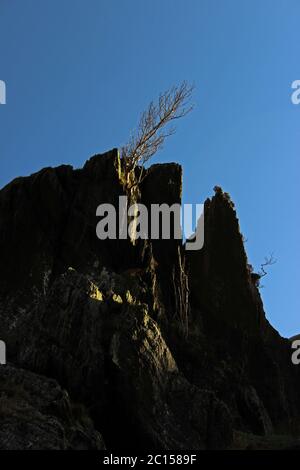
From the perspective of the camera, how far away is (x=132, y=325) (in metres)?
25.4

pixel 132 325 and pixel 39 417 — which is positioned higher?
pixel 132 325

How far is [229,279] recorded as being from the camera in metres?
39.0

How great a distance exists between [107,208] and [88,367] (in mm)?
15424

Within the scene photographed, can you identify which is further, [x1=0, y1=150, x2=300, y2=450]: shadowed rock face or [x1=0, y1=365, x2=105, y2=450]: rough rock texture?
[x1=0, y1=150, x2=300, y2=450]: shadowed rock face

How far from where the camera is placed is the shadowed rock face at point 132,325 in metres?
22.6

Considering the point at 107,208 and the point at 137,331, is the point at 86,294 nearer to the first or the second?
the point at 137,331

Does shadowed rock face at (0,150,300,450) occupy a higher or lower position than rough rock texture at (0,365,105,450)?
higher

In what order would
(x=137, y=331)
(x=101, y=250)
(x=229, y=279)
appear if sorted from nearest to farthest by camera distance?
(x=137, y=331)
(x=101, y=250)
(x=229, y=279)

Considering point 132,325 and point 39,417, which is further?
point 132,325

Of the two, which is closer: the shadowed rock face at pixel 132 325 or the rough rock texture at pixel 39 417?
the rough rock texture at pixel 39 417

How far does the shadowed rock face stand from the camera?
22641 mm

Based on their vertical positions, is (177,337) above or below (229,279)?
below
